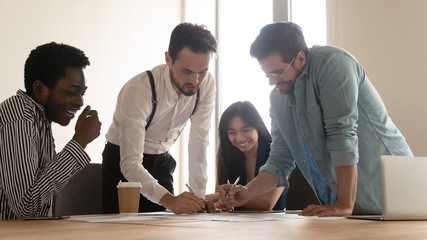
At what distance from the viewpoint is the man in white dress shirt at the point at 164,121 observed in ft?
5.95

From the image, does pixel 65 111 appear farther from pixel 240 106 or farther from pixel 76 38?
pixel 76 38

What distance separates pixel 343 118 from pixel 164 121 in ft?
2.88

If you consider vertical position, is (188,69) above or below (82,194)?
above

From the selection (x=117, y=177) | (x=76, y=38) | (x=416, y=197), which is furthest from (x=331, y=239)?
(x=76, y=38)

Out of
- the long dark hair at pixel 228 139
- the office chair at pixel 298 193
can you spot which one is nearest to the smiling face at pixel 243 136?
the long dark hair at pixel 228 139

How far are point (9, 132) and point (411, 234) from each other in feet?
3.78

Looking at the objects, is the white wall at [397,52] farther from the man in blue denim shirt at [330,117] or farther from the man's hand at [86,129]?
the man's hand at [86,129]

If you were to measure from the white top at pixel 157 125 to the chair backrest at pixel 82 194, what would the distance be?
0.24 m

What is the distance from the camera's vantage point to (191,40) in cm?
191

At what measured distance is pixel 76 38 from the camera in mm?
3975

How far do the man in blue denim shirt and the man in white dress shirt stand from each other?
0.35m

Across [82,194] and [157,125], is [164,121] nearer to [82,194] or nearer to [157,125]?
[157,125]

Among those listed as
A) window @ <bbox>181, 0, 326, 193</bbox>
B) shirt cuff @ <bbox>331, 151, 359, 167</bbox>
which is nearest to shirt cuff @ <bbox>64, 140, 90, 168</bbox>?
shirt cuff @ <bbox>331, 151, 359, 167</bbox>

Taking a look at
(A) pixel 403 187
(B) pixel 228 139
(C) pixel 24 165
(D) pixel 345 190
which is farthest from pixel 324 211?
(B) pixel 228 139
